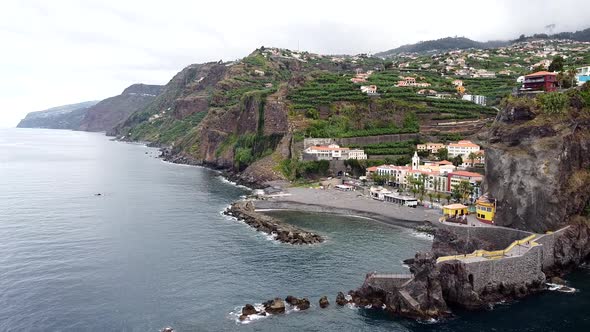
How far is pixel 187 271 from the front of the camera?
1772 inches

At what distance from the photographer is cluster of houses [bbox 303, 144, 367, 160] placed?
326ft

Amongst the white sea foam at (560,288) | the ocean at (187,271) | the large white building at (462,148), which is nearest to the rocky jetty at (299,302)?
the ocean at (187,271)

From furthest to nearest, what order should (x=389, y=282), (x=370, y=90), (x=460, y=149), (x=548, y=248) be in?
(x=370, y=90) → (x=460, y=149) → (x=548, y=248) → (x=389, y=282)

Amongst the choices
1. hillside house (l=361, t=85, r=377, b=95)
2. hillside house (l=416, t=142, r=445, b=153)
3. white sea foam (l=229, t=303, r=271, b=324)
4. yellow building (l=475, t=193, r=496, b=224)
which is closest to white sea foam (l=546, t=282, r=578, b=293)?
yellow building (l=475, t=193, r=496, b=224)

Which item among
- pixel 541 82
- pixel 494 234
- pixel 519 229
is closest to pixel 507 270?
pixel 494 234

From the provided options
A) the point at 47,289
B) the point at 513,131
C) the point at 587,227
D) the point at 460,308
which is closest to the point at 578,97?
the point at 513,131

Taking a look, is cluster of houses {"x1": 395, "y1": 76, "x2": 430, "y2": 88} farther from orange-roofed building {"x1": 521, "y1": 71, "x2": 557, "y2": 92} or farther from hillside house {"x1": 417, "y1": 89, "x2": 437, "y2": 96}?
orange-roofed building {"x1": 521, "y1": 71, "x2": 557, "y2": 92}

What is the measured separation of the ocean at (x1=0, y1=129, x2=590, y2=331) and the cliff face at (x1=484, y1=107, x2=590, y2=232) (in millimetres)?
6794

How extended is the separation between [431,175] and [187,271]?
48.1 metres

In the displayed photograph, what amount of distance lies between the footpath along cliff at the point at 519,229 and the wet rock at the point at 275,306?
639cm

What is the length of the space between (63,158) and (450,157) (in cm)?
11847

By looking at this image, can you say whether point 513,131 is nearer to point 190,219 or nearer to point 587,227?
point 587,227

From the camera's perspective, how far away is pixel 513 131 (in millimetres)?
53125

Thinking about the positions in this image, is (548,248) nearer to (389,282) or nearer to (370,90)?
(389,282)
